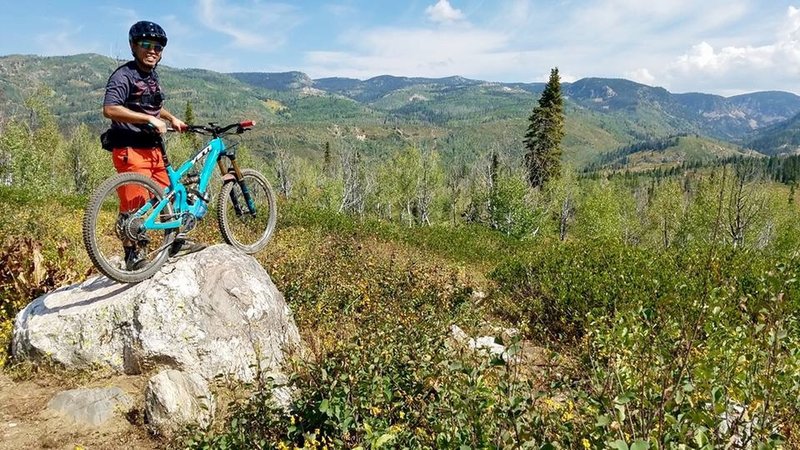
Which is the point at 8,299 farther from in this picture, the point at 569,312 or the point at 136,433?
the point at 569,312

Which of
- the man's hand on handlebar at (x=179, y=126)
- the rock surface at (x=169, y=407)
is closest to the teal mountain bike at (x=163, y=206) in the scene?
the man's hand on handlebar at (x=179, y=126)

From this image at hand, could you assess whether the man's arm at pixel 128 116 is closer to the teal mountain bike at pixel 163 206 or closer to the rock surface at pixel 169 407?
the teal mountain bike at pixel 163 206

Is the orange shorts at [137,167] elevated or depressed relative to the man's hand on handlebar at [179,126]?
depressed

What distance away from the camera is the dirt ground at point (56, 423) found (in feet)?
16.5

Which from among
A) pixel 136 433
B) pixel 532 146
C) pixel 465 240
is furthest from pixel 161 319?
pixel 532 146

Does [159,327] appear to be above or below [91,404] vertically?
above

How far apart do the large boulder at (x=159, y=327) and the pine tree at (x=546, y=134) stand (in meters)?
40.5

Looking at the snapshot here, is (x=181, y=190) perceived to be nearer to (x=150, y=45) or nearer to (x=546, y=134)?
(x=150, y=45)

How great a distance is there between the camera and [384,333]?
5.14 metres

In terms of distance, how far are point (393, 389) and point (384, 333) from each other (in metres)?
0.66

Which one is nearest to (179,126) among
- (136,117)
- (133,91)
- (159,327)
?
(136,117)

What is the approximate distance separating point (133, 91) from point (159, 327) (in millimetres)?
2986

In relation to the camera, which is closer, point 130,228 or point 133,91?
point 130,228

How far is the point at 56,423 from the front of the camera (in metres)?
5.33
